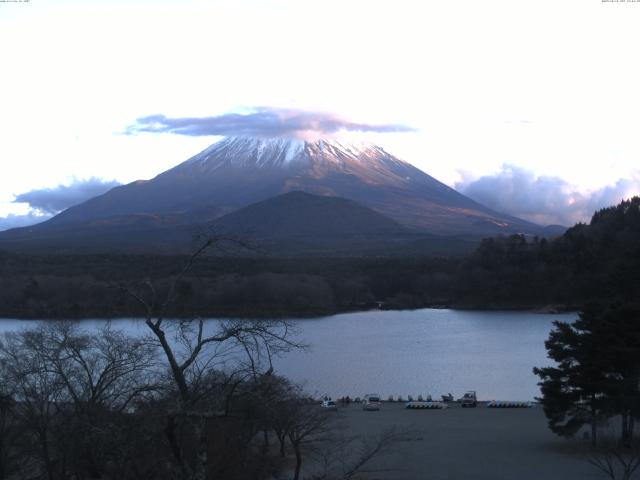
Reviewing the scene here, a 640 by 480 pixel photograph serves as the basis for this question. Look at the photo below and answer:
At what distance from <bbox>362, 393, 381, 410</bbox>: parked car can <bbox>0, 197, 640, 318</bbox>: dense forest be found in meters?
14.9

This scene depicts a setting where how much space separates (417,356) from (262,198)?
6398 centimetres

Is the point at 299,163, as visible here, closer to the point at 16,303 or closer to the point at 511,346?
the point at 16,303

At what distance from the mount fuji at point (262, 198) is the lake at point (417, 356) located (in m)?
37.1

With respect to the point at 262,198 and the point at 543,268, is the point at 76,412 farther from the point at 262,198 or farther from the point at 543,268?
the point at 262,198

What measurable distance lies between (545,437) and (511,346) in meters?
12.8

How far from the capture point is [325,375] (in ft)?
65.8

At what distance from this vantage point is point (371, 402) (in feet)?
54.9

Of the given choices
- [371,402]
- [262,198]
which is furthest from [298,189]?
[371,402]

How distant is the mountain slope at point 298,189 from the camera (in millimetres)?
84812

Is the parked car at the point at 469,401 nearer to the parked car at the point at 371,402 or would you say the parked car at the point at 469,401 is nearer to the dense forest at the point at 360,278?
the parked car at the point at 371,402

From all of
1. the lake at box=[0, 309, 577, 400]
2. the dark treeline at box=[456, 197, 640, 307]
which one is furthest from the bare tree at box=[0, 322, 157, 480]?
the dark treeline at box=[456, 197, 640, 307]

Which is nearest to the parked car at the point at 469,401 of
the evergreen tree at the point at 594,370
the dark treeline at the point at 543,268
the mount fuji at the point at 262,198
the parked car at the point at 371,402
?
the parked car at the point at 371,402

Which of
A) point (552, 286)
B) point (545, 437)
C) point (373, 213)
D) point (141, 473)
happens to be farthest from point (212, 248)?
point (373, 213)

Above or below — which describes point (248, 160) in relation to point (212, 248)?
above
